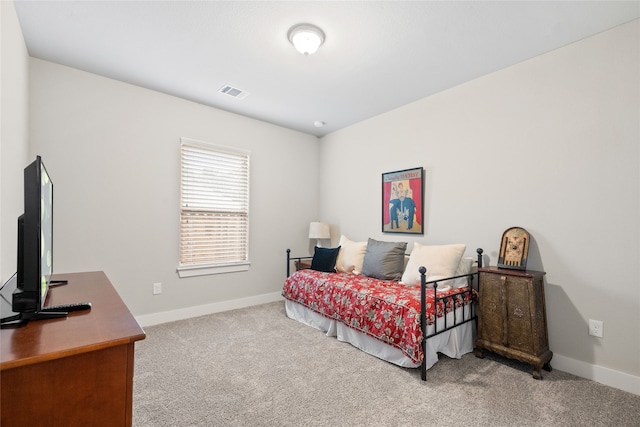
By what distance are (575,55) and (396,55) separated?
53.7 inches

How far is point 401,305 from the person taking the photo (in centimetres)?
234

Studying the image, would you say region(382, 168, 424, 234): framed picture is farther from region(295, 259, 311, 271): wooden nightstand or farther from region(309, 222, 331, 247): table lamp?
region(295, 259, 311, 271): wooden nightstand

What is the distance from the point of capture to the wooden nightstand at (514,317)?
7.29 ft

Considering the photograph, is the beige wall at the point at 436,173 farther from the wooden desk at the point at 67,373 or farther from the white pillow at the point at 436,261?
the wooden desk at the point at 67,373

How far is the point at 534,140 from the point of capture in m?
2.54

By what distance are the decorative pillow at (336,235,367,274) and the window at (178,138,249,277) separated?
1.26 m

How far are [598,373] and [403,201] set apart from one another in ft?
7.04

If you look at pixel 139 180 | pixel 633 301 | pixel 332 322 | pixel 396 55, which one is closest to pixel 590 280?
pixel 633 301

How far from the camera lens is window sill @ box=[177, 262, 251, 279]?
347 cm

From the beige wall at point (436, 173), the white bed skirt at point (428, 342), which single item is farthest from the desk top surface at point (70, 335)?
the white bed skirt at point (428, 342)

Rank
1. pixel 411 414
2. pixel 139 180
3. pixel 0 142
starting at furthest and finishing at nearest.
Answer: pixel 139 180
pixel 411 414
pixel 0 142

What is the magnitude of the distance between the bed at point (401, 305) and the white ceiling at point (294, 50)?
1.69 m

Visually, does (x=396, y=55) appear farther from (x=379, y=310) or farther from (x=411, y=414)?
(x=411, y=414)

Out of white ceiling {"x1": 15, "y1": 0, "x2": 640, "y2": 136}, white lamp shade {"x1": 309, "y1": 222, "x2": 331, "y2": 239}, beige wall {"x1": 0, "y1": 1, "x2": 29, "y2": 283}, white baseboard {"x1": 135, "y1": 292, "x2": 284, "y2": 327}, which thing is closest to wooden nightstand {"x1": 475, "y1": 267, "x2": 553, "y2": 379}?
white ceiling {"x1": 15, "y1": 0, "x2": 640, "y2": 136}
